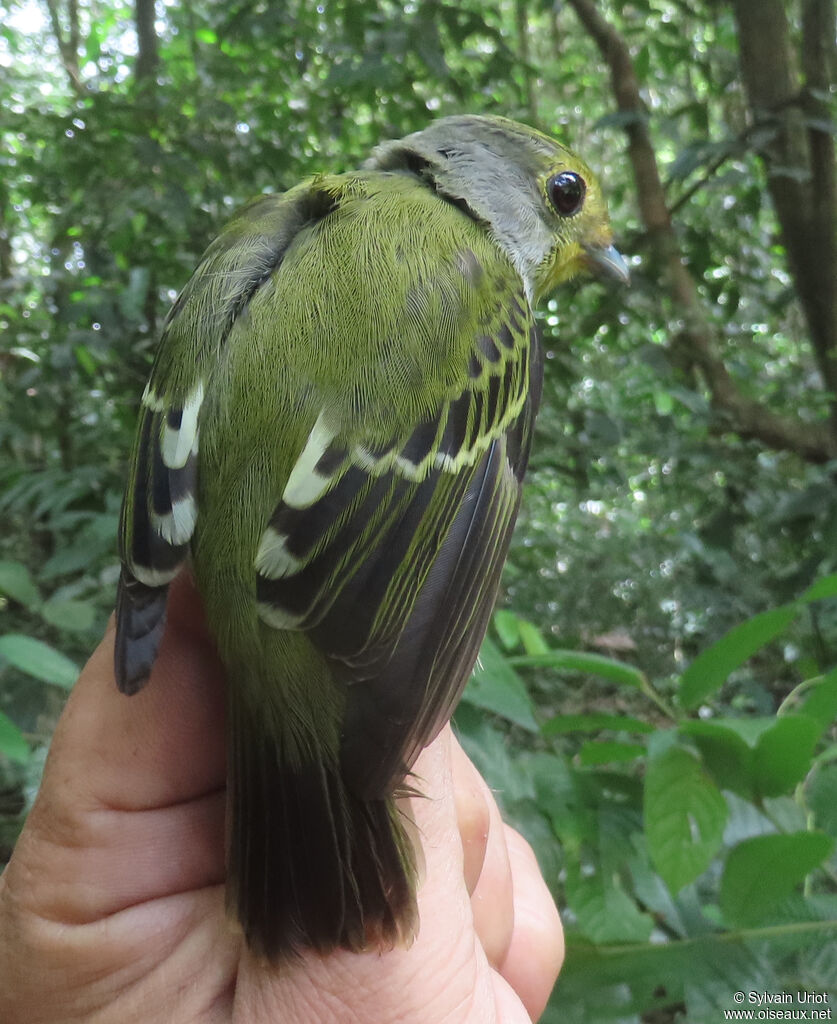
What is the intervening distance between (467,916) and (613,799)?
37cm

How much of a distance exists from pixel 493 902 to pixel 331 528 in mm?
659

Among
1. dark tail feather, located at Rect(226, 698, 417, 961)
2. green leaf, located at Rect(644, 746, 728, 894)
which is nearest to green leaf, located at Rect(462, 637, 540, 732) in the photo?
green leaf, located at Rect(644, 746, 728, 894)

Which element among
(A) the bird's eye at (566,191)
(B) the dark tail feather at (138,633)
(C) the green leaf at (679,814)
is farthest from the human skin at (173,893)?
(A) the bird's eye at (566,191)

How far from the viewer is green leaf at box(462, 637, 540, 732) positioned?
1.17 meters

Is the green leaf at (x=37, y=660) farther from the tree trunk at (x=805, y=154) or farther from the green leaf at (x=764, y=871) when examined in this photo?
the tree trunk at (x=805, y=154)

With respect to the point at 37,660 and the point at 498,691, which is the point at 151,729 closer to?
the point at 37,660

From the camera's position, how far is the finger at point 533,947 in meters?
1.21

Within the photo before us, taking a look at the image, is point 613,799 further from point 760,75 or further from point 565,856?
point 760,75

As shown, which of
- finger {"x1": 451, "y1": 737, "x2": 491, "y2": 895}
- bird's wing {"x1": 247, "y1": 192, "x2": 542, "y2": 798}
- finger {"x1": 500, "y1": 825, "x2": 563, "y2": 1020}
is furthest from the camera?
finger {"x1": 500, "y1": 825, "x2": 563, "y2": 1020}

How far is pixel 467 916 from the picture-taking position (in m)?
0.96

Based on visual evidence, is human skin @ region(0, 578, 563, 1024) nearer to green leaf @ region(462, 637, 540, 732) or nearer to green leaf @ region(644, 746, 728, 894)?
green leaf @ region(462, 637, 540, 732)

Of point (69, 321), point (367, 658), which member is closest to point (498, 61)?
point (69, 321)

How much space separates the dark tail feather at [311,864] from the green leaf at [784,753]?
1.49 feet

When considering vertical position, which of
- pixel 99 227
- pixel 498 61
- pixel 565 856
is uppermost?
pixel 498 61
